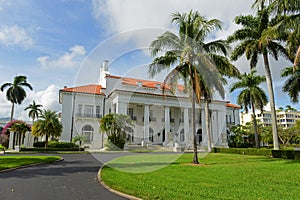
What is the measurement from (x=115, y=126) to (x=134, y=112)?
10446 millimetres

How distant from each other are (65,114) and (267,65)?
2964cm

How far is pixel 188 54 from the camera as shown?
46.4ft

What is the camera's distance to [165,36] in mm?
14164

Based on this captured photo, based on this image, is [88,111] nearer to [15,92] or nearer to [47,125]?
[47,125]

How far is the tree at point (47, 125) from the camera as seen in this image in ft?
99.4

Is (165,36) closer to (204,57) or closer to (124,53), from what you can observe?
(204,57)

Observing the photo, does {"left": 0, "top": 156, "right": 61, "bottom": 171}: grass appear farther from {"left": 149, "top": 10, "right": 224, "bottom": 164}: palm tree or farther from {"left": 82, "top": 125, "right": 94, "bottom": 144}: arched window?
{"left": 82, "top": 125, "right": 94, "bottom": 144}: arched window

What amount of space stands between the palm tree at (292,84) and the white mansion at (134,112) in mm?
12961

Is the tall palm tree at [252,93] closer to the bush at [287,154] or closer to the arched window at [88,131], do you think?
the bush at [287,154]

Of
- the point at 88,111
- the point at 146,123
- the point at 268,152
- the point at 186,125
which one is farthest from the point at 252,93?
the point at 88,111

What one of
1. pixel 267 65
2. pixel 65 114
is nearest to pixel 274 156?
pixel 267 65

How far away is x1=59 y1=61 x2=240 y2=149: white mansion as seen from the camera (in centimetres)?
3477

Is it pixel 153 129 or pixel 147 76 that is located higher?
pixel 147 76

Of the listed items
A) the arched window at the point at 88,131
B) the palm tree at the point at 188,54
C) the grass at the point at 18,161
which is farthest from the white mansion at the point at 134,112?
the palm tree at the point at 188,54
